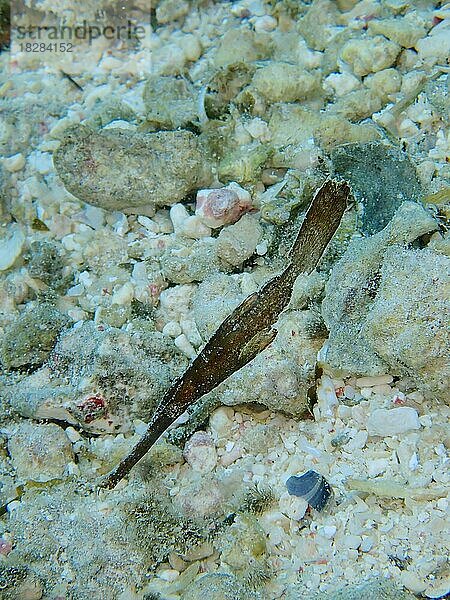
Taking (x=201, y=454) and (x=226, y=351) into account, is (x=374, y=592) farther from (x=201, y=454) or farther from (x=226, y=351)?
(x=226, y=351)

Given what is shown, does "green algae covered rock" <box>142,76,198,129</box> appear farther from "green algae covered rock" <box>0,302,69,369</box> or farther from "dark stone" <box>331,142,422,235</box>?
"green algae covered rock" <box>0,302,69,369</box>

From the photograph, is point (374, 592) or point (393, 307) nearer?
point (374, 592)

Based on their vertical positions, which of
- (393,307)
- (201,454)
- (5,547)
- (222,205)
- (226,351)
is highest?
(393,307)

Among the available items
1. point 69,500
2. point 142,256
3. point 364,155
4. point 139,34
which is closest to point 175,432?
point 69,500

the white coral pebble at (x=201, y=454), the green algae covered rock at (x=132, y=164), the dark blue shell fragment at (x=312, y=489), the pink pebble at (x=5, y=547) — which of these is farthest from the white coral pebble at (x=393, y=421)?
the green algae covered rock at (x=132, y=164)

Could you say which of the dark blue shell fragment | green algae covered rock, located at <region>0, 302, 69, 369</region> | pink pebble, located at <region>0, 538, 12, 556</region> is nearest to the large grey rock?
the dark blue shell fragment

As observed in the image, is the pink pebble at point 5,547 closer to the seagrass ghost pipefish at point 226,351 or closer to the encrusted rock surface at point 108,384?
the seagrass ghost pipefish at point 226,351

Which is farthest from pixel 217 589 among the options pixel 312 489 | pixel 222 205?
pixel 222 205
